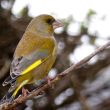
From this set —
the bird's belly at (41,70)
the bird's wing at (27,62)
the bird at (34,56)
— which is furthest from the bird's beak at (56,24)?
the bird's belly at (41,70)

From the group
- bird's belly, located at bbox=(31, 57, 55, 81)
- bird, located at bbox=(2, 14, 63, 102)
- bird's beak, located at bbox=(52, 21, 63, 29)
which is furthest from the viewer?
bird's beak, located at bbox=(52, 21, 63, 29)

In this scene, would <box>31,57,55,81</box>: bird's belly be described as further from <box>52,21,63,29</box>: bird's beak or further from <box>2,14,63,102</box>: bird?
<box>52,21,63,29</box>: bird's beak

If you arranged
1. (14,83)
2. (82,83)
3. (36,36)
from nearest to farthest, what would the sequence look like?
(14,83), (36,36), (82,83)

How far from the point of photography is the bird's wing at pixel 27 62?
3.83m

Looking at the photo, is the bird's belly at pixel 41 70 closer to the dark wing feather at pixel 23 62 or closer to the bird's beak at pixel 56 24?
the dark wing feather at pixel 23 62

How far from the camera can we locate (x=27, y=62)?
4.01m

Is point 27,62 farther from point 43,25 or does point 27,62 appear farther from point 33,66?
point 43,25

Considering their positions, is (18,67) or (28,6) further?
(28,6)

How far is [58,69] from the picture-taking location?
5621mm

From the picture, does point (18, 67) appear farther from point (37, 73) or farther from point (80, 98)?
point (80, 98)

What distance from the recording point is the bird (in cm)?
376

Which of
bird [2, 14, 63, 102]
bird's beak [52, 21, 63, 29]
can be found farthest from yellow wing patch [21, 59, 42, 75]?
bird's beak [52, 21, 63, 29]

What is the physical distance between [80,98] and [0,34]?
1.00 metres

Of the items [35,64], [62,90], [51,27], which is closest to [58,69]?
[62,90]
